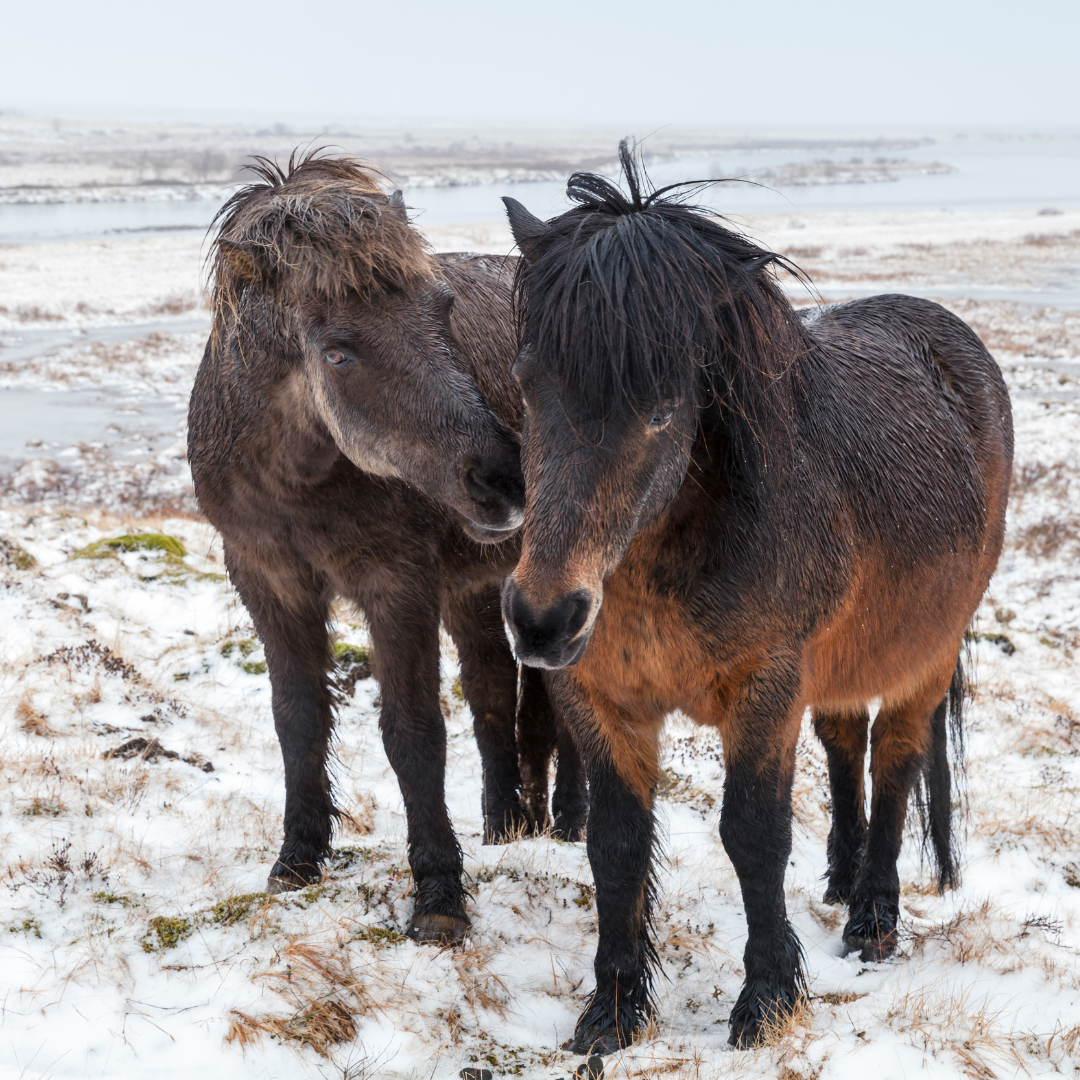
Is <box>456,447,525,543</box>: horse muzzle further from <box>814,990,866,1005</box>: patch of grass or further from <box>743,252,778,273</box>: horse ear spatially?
<box>814,990,866,1005</box>: patch of grass

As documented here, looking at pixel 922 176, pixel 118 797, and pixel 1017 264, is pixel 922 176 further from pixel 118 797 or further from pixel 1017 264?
pixel 118 797

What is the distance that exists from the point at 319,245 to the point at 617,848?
7.57ft

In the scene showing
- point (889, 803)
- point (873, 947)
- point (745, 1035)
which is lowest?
point (873, 947)

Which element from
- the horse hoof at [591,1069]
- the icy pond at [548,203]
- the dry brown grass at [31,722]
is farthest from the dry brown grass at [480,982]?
the icy pond at [548,203]

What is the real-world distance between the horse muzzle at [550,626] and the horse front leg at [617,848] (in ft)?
2.62

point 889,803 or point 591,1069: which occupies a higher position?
point 889,803

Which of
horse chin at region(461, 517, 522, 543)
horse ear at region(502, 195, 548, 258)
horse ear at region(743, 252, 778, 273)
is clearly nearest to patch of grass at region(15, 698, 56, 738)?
horse chin at region(461, 517, 522, 543)

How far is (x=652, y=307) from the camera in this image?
8.33ft

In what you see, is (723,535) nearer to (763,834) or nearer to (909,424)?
(763,834)

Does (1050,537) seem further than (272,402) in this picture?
Yes

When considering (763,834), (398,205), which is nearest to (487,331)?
(398,205)

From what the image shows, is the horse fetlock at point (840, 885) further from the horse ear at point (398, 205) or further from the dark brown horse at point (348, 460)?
the horse ear at point (398, 205)

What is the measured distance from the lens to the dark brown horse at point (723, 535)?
Result: 2516 mm

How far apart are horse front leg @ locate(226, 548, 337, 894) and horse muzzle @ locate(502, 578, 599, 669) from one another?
1.69 metres
